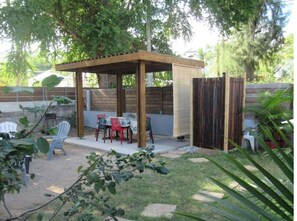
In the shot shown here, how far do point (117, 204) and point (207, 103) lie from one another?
3784 millimetres

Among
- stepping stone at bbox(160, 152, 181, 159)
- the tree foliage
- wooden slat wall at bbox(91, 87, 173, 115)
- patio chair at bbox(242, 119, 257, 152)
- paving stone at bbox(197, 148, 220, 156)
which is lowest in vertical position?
stepping stone at bbox(160, 152, 181, 159)

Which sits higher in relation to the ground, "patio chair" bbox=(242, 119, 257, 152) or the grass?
"patio chair" bbox=(242, 119, 257, 152)

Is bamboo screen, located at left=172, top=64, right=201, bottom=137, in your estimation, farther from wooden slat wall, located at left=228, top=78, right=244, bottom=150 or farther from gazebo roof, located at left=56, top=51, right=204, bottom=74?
wooden slat wall, located at left=228, top=78, right=244, bottom=150

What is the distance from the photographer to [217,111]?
6523 millimetres

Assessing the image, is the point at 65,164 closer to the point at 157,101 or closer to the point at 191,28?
the point at 157,101

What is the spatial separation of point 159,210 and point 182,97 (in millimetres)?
4297

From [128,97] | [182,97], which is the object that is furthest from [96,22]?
[182,97]

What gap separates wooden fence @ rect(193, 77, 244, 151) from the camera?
20.9 feet

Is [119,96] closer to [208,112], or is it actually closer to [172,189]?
[208,112]

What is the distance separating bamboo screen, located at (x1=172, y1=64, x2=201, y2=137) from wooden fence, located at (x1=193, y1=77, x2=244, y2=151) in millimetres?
271

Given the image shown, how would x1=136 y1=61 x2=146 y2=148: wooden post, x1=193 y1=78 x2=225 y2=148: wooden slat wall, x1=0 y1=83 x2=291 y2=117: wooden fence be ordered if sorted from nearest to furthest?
1. x1=193 y1=78 x2=225 y2=148: wooden slat wall
2. x1=136 y1=61 x2=146 y2=148: wooden post
3. x1=0 y1=83 x2=291 y2=117: wooden fence

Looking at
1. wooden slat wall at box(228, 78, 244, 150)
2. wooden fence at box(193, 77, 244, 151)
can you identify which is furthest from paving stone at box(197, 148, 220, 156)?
wooden slat wall at box(228, 78, 244, 150)

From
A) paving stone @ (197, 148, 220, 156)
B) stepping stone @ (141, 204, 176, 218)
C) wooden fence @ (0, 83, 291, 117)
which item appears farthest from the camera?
wooden fence @ (0, 83, 291, 117)

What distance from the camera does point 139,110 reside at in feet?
22.3
